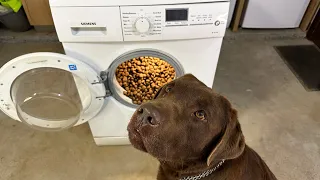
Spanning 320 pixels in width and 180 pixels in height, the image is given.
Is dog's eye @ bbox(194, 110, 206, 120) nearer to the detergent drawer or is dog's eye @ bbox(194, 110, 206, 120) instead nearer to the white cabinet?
the detergent drawer

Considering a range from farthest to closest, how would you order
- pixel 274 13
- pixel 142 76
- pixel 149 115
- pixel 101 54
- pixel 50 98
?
pixel 274 13, pixel 142 76, pixel 50 98, pixel 101 54, pixel 149 115

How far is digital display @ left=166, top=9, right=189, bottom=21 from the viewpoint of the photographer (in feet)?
3.57

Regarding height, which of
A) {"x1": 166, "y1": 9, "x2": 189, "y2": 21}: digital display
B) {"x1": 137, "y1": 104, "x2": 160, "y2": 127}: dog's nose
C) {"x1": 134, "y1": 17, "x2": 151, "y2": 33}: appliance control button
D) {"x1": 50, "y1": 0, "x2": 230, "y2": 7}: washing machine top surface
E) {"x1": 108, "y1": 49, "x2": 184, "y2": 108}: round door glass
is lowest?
{"x1": 108, "y1": 49, "x2": 184, "y2": 108}: round door glass

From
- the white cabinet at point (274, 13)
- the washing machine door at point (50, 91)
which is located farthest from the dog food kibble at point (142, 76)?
the white cabinet at point (274, 13)

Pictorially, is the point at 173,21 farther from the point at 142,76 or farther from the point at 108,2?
the point at 142,76

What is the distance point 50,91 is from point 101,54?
0.36m

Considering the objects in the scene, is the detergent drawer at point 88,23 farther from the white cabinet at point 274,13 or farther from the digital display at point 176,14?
the white cabinet at point 274,13

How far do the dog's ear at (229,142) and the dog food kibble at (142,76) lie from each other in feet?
2.03

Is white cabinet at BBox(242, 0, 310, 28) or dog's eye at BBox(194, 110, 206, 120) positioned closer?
dog's eye at BBox(194, 110, 206, 120)

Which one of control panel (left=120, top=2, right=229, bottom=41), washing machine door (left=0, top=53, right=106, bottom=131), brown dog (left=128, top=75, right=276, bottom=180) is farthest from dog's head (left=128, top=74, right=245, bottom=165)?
washing machine door (left=0, top=53, right=106, bottom=131)

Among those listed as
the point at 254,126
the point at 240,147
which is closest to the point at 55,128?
the point at 240,147

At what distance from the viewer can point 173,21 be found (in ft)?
3.66

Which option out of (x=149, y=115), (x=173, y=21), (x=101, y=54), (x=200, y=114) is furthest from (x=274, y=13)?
(x=149, y=115)

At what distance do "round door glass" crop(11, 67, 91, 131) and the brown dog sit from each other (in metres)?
0.57
